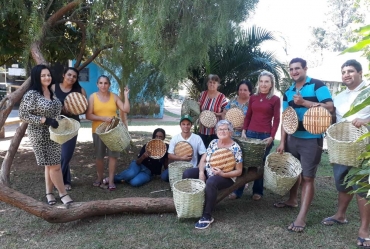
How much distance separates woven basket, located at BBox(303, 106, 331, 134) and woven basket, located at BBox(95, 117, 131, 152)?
209cm

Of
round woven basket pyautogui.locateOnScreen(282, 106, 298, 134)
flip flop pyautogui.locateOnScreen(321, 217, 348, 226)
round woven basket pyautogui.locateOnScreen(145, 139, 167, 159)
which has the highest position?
round woven basket pyautogui.locateOnScreen(282, 106, 298, 134)

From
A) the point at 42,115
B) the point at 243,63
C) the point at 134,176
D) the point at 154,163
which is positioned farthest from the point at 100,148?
the point at 243,63

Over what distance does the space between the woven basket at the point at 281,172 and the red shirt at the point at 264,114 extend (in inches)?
12.8

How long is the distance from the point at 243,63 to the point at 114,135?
302cm

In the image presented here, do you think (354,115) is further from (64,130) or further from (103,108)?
(64,130)

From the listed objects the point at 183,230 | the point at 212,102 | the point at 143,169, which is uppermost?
the point at 212,102

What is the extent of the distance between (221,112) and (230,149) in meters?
1.19

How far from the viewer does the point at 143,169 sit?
518 cm

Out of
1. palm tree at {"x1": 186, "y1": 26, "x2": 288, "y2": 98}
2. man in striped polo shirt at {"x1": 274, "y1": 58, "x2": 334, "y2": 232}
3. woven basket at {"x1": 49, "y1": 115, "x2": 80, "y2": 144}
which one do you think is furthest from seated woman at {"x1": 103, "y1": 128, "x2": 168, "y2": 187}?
man in striped polo shirt at {"x1": 274, "y1": 58, "x2": 334, "y2": 232}

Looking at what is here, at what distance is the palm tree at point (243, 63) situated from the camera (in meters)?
6.14

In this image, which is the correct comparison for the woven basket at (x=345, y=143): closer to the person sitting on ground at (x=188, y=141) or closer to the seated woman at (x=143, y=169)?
the person sitting on ground at (x=188, y=141)

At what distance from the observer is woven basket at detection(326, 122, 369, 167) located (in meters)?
3.13

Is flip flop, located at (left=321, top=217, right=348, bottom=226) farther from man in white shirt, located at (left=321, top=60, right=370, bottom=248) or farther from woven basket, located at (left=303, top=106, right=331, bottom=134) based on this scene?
woven basket, located at (left=303, top=106, right=331, bottom=134)

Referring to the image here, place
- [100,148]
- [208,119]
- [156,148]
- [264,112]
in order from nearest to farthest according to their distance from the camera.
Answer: [264,112], [100,148], [208,119], [156,148]
